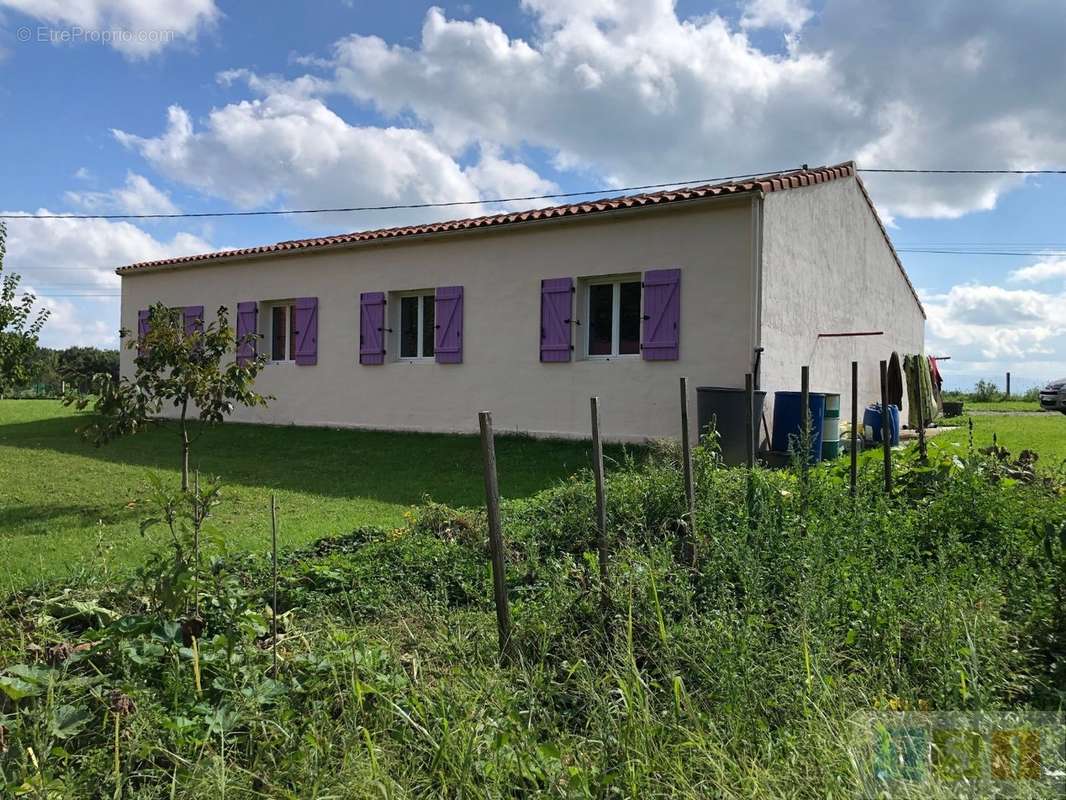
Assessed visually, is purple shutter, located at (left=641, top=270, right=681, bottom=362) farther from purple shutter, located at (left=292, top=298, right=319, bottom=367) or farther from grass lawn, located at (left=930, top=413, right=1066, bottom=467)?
purple shutter, located at (left=292, top=298, right=319, bottom=367)

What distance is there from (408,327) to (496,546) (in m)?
10.2

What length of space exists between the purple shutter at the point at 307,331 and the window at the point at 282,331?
49 cm

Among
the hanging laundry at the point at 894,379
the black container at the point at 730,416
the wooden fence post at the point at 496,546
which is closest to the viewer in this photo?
the wooden fence post at the point at 496,546

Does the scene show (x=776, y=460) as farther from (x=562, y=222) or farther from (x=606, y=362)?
(x=562, y=222)

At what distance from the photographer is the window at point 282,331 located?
14.2 meters

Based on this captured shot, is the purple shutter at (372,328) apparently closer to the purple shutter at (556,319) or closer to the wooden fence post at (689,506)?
the purple shutter at (556,319)

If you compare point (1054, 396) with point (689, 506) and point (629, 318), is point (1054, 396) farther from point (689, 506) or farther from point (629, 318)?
point (689, 506)

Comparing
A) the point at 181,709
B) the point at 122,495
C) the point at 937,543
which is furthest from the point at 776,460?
the point at 181,709

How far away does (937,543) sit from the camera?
159 inches

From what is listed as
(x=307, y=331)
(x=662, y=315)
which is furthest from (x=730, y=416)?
(x=307, y=331)

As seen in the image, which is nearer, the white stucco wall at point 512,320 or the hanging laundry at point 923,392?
the white stucco wall at point 512,320

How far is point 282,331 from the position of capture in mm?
14445

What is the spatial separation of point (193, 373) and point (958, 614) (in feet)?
20.5

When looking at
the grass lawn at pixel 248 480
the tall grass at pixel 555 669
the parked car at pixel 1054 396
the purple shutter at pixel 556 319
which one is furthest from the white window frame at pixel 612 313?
the parked car at pixel 1054 396
